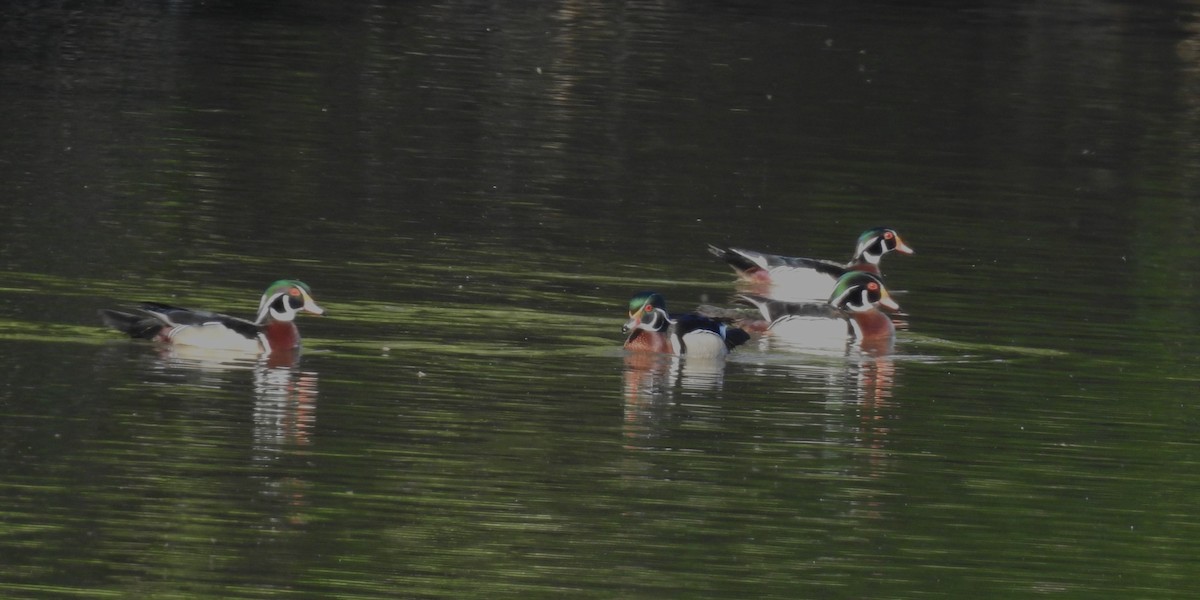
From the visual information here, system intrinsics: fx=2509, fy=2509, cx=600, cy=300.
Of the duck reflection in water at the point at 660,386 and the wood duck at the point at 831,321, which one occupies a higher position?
the wood duck at the point at 831,321

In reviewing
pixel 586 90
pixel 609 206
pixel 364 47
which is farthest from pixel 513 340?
pixel 364 47

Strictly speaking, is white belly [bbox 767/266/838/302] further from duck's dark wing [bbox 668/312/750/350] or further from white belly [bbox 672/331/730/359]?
white belly [bbox 672/331/730/359]

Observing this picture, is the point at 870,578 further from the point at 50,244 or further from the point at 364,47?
the point at 364,47

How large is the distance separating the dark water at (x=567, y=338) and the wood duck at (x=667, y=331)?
A: 0.52ft

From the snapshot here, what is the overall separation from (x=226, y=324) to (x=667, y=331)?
10.2 ft

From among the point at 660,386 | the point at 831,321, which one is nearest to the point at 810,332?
the point at 831,321

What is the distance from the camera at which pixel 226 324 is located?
16.7 meters

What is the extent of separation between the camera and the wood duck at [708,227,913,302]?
20794 mm

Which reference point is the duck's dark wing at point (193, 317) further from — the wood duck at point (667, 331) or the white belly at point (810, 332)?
the white belly at point (810, 332)

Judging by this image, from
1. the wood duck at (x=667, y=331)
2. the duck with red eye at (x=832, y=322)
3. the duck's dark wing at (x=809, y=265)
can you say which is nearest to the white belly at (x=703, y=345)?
the wood duck at (x=667, y=331)

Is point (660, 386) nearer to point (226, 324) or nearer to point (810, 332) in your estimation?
point (810, 332)

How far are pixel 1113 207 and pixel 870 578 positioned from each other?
50.8 ft

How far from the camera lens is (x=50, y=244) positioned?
19969 millimetres

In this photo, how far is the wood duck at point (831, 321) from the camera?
18.8 meters
